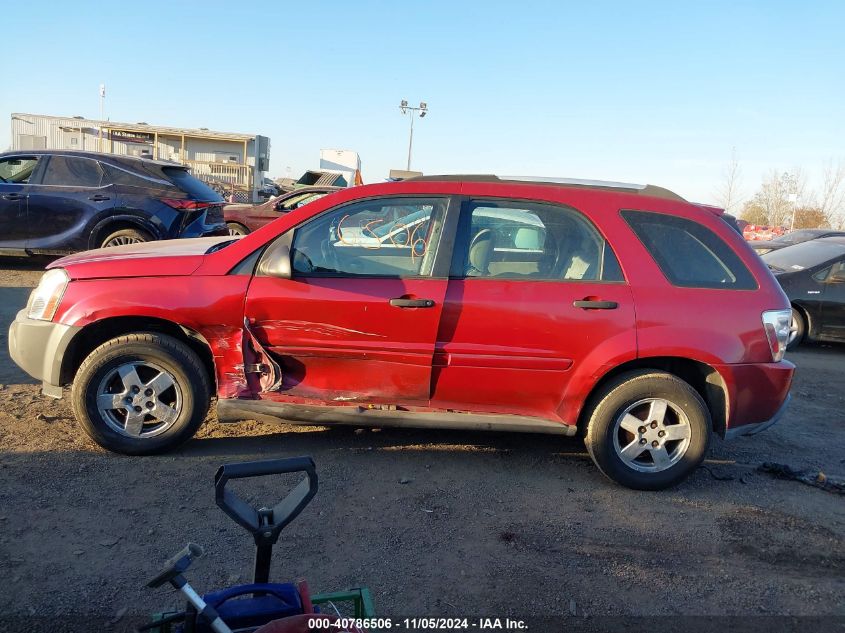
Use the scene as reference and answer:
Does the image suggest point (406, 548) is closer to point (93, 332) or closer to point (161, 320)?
point (161, 320)

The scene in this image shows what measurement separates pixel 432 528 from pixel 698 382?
2.01 meters

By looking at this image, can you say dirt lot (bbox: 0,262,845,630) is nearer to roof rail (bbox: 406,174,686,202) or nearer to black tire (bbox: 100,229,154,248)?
roof rail (bbox: 406,174,686,202)

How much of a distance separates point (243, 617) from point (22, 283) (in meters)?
9.30

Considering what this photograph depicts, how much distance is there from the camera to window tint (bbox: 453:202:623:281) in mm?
4289

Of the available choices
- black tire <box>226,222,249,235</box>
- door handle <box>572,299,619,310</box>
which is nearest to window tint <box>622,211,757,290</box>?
door handle <box>572,299,619,310</box>

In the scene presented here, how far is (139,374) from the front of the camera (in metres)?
4.25

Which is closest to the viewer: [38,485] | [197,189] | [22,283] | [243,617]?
[243,617]

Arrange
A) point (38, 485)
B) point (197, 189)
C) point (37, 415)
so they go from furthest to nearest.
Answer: point (197, 189)
point (37, 415)
point (38, 485)

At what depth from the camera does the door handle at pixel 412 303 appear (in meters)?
4.14

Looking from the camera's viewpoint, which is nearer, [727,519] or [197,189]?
[727,519]

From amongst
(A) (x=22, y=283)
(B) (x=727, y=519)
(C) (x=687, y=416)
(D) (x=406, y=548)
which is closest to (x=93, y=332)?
(D) (x=406, y=548)

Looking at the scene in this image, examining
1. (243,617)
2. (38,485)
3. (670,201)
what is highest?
(670,201)

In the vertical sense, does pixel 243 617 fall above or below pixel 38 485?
above

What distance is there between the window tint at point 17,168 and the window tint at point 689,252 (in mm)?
8948
